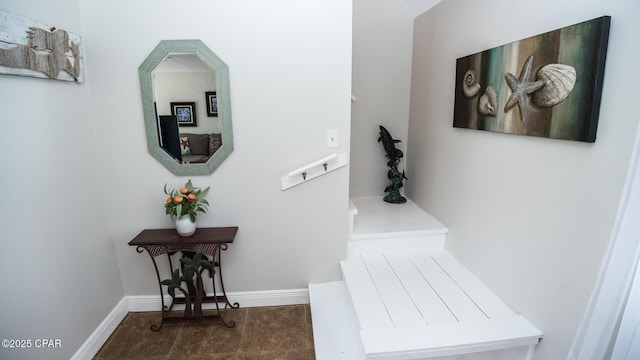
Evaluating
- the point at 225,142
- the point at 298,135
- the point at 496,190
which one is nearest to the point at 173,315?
the point at 225,142

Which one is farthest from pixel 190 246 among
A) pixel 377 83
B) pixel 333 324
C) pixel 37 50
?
pixel 377 83

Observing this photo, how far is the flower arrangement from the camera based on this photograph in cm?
205

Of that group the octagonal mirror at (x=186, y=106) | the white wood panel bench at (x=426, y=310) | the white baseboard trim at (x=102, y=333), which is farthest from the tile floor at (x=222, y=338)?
the octagonal mirror at (x=186, y=106)

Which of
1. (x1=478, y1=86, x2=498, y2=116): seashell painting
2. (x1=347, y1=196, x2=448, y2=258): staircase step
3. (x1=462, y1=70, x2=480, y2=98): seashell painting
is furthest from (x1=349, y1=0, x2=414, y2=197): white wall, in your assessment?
(x1=478, y1=86, x2=498, y2=116): seashell painting

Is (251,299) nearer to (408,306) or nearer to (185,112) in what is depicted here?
(408,306)

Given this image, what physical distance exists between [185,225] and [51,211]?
693 millimetres

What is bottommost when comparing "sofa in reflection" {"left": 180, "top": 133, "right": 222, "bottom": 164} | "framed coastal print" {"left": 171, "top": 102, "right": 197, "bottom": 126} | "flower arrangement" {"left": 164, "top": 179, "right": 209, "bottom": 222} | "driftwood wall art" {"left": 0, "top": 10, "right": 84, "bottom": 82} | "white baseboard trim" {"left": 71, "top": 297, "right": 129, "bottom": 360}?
"white baseboard trim" {"left": 71, "top": 297, "right": 129, "bottom": 360}

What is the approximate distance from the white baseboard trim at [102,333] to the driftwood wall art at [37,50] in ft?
5.10

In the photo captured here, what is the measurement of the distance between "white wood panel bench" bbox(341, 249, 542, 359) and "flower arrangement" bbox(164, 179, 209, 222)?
1.14m

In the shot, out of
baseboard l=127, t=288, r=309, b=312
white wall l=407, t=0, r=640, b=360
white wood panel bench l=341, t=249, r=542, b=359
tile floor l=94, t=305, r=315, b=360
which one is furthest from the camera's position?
baseboard l=127, t=288, r=309, b=312

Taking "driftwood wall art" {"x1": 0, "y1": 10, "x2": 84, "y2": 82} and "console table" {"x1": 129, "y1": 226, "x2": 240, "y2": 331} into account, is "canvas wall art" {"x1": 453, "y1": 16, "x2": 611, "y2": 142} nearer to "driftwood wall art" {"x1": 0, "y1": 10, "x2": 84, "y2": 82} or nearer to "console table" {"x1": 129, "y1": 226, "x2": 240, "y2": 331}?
"console table" {"x1": 129, "y1": 226, "x2": 240, "y2": 331}

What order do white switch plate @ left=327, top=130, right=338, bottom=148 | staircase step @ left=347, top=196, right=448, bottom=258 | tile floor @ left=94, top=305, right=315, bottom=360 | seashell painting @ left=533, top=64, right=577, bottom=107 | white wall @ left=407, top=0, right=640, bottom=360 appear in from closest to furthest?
white wall @ left=407, top=0, right=640, bottom=360
seashell painting @ left=533, top=64, right=577, bottom=107
tile floor @ left=94, top=305, right=315, bottom=360
white switch plate @ left=327, top=130, right=338, bottom=148
staircase step @ left=347, top=196, right=448, bottom=258

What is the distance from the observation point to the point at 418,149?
3.24 meters

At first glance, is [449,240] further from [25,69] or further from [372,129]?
[25,69]
